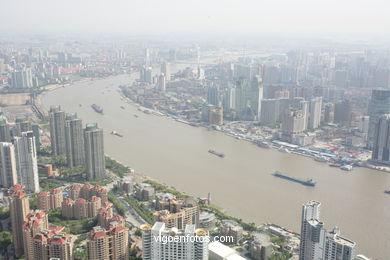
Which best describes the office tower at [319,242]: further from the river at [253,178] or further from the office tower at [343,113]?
the office tower at [343,113]

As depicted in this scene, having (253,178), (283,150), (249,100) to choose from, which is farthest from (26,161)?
(249,100)

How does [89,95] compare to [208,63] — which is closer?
[89,95]

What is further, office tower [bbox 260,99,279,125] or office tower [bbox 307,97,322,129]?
office tower [bbox 260,99,279,125]

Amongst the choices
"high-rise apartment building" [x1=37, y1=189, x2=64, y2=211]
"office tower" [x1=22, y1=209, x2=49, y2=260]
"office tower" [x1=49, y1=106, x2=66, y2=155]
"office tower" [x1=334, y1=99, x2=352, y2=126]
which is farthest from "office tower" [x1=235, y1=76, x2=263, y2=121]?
"office tower" [x1=22, y1=209, x2=49, y2=260]

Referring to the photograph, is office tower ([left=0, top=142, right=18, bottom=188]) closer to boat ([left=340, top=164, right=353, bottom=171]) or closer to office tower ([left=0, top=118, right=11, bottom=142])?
office tower ([left=0, top=118, right=11, bottom=142])

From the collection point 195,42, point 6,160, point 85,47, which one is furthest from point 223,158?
point 85,47

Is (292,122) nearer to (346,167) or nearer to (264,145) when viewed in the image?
(264,145)

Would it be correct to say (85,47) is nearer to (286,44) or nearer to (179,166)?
(286,44)
